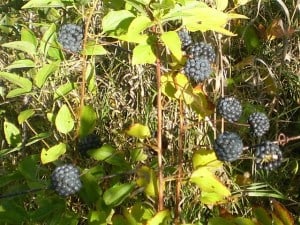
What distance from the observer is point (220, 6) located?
4.38ft

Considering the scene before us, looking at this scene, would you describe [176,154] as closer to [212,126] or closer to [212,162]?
Result: [212,126]

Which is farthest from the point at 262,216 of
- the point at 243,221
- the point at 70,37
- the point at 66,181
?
the point at 70,37

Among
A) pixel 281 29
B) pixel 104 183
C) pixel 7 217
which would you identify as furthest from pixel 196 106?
pixel 281 29

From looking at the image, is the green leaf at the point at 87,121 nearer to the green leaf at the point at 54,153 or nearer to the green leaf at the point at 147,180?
the green leaf at the point at 54,153

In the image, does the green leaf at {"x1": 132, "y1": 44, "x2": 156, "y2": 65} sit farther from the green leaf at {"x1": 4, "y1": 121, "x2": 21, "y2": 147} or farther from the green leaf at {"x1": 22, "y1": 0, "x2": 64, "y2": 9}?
the green leaf at {"x1": 4, "y1": 121, "x2": 21, "y2": 147}

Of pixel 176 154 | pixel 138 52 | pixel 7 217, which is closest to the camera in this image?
pixel 138 52

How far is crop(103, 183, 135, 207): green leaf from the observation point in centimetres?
120

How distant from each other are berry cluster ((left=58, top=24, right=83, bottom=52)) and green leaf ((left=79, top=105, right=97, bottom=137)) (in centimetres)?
13

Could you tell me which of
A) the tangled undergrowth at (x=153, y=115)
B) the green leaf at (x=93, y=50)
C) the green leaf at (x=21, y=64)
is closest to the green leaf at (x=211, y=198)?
the tangled undergrowth at (x=153, y=115)

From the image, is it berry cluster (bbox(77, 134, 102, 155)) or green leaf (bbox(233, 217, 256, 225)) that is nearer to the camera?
green leaf (bbox(233, 217, 256, 225))

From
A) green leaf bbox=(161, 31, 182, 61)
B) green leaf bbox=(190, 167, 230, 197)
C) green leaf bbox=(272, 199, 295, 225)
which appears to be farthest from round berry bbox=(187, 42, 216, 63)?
green leaf bbox=(272, 199, 295, 225)

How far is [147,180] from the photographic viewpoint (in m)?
Result: 1.15

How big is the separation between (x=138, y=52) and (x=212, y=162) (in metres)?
0.27

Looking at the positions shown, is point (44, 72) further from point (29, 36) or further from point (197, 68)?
point (197, 68)
